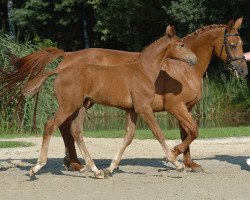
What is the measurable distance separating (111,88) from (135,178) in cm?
136

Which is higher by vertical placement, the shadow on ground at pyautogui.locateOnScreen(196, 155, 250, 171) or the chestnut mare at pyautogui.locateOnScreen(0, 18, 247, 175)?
the chestnut mare at pyautogui.locateOnScreen(0, 18, 247, 175)

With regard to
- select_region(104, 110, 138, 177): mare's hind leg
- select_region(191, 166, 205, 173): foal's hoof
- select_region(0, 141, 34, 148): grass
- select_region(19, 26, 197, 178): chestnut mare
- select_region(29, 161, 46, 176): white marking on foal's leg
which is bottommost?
select_region(0, 141, 34, 148): grass

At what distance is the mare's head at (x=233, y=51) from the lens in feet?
A: 42.2

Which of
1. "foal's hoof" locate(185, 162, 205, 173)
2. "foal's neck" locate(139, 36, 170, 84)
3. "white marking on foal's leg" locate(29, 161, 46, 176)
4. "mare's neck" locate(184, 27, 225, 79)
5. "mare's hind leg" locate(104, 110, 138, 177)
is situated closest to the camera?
"white marking on foal's leg" locate(29, 161, 46, 176)

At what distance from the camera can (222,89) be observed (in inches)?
1109

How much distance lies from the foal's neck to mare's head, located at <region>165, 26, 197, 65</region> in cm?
7

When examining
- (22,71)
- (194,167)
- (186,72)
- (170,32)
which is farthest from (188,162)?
(22,71)

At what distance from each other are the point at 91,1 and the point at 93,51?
30171 millimetres

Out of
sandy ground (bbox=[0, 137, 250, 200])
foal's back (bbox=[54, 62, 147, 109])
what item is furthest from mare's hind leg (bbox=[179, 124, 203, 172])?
foal's back (bbox=[54, 62, 147, 109])

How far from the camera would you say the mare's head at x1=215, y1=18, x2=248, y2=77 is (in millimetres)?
12867

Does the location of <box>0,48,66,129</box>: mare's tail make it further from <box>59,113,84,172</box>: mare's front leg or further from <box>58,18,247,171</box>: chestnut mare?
<box>59,113,84,172</box>: mare's front leg

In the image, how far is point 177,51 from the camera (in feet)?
40.7

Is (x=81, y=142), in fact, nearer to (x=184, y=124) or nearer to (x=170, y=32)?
(x=184, y=124)

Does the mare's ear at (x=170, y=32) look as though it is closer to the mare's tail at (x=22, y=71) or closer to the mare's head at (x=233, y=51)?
the mare's head at (x=233, y=51)
